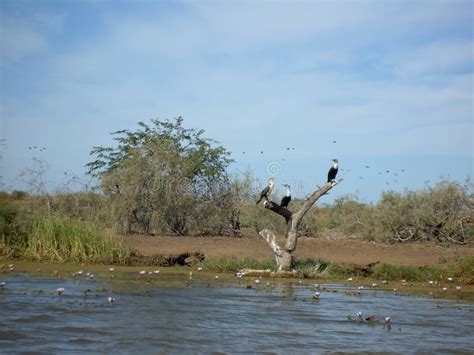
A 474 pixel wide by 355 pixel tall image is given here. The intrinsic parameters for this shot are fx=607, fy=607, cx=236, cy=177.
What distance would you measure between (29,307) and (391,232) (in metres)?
16.0

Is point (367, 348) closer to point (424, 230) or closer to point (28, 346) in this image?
point (28, 346)

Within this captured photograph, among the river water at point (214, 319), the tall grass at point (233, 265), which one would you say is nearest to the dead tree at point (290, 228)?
the tall grass at point (233, 265)

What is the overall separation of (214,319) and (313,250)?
9.88 m

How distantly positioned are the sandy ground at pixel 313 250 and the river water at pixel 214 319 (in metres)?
4.46

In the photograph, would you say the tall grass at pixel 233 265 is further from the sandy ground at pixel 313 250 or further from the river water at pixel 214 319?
the river water at pixel 214 319

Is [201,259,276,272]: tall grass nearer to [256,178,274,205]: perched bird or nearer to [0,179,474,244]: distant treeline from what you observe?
[256,178,274,205]: perched bird

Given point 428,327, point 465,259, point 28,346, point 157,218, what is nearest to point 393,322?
point 428,327

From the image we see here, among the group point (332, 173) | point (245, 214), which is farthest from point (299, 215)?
point (245, 214)

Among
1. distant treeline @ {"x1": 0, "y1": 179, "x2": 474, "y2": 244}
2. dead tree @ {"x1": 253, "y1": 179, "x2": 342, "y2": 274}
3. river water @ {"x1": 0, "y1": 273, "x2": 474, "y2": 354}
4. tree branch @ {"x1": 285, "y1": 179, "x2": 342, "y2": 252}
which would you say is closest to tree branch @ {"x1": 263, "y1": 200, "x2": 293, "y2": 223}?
dead tree @ {"x1": 253, "y1": 179, "x2": 342, "y2": 274}

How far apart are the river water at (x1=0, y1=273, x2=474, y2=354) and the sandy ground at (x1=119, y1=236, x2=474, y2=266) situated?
4.46 m

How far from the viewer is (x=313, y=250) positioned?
18.7 m

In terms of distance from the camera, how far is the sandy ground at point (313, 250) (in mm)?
17297

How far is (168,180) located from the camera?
71.9ft

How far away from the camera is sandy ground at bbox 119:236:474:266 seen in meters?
17.3
